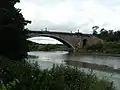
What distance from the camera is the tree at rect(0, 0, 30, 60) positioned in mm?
17444

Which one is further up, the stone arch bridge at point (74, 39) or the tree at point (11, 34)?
the tree at point (11, 34)

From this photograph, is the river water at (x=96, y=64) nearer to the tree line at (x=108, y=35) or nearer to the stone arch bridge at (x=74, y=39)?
the stone arch bridge at (x=74, y=39)

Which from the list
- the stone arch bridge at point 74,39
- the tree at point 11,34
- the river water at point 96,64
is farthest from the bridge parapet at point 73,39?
the tree at point 11,34

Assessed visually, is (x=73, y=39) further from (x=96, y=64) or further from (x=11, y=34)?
(x=11, y=34)

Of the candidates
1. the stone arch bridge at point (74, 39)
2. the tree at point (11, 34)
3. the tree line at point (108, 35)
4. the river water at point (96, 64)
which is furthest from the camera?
the tree line at point (108, 35)

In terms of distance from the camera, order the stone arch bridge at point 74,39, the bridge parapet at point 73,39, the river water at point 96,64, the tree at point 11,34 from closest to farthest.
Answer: the tree at point 11,34
the river water at point 96,64
the bridge parapet at point 73,39
the stone arch bridge at point 74,39

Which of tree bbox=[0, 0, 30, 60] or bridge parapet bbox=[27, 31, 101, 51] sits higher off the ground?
tree bbox=[0, 0, 30, 60]

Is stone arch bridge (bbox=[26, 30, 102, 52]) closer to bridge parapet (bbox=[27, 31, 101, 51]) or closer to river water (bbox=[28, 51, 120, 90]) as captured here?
bridge parapet (bbox=[27, 31, 101, 51])

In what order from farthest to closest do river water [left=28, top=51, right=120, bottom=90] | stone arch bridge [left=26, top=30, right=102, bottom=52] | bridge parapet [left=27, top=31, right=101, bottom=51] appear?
1. stone arch bridge [left=26, top=30, right=102, bottom=52]
2. bridge parapet [left=27, top=31, right=101, bottom=51]
3. river water [left=28, top=51, right=120, bottom=90]

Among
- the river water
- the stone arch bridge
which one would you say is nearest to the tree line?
the stone arch bridge

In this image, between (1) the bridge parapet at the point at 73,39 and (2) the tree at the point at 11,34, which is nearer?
(2) the tree at the point at 11,34

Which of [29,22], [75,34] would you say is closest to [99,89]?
[29,22]

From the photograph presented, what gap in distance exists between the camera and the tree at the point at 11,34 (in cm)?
1744

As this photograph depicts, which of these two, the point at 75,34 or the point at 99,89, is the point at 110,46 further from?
the point at 99,89
